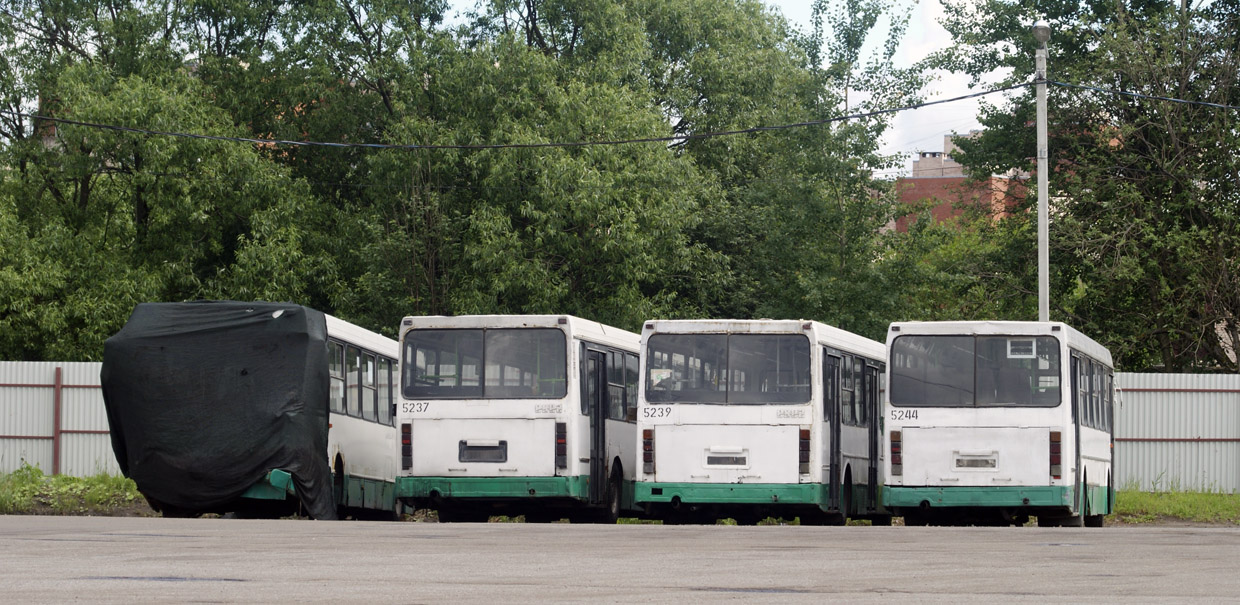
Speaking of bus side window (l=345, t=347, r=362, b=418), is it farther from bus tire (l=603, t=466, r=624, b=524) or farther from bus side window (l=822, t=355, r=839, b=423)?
bus side window (l=822, t=355, r=839, b=423)

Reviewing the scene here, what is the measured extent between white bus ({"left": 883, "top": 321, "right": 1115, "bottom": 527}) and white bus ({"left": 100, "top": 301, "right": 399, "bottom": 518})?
7.02 m

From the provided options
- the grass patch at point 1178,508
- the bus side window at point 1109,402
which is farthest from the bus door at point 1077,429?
the grass patch at point 1178,508

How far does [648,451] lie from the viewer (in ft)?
71.9

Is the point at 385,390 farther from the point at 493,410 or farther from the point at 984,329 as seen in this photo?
the point at 984,329

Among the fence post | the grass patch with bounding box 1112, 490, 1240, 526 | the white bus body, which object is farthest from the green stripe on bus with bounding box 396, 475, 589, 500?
the fence post

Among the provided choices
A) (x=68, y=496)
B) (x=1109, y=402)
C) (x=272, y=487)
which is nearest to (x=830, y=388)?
(x=1109, y=402)

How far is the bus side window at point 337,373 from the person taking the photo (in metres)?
22.6

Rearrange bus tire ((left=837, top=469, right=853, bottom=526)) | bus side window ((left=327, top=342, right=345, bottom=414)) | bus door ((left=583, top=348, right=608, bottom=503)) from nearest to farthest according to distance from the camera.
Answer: bus side window ((left=327, top=342, right=345, bottom=414)) → bus door ((left=583, top=348, right=608, bottom=503)) → bus tire ((left=837, top=469, right=853, bottom=526))

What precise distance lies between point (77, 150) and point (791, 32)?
54.0 feet

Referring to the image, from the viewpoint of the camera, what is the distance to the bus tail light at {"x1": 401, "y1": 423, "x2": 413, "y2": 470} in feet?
73.3

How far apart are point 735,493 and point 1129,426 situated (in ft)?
41.2

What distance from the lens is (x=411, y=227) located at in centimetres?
3816

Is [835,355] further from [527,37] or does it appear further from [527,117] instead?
[527,37]

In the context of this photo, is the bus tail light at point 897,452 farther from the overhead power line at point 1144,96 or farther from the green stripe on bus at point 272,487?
the overhead power line at point 1144,96
